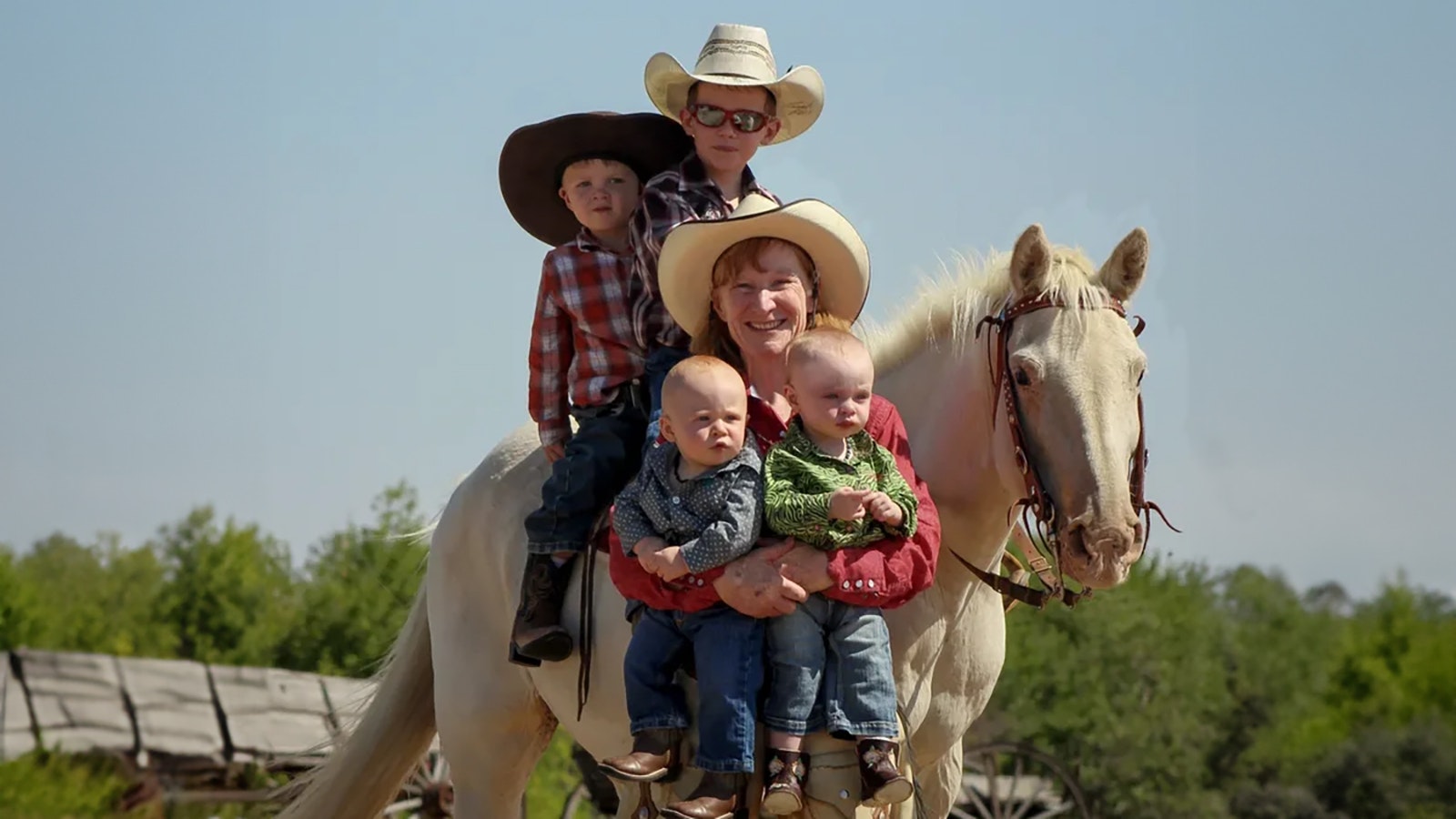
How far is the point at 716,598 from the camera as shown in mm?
3930

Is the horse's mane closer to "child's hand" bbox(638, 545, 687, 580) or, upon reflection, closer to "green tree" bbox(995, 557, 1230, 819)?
"child's hand" bbox(638, 545, 687, 580)

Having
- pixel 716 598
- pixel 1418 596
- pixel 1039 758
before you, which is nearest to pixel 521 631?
pixel 716 598

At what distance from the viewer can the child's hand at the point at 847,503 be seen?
376 centimetres

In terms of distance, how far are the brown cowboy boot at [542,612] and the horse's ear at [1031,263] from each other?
5.31ft

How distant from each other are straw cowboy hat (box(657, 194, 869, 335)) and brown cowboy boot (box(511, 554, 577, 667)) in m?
1.15

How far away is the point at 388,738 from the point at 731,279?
10.3ft

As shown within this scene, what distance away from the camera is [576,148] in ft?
17.9

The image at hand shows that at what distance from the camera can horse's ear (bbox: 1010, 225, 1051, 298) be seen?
4738 mm

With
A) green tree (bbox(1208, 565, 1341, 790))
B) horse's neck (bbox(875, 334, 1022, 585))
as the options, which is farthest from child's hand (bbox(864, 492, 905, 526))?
green tree (bbox(1208, 565, 1341, 790))

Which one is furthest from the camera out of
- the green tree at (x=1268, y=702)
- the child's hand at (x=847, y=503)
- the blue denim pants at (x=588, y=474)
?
the green tree at (x=1268, y=702)

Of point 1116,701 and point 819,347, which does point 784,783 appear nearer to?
point 819,347

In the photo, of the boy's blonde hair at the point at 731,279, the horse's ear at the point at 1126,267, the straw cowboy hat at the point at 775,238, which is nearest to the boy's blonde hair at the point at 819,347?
the boy's blonde hair at the point at 731,279

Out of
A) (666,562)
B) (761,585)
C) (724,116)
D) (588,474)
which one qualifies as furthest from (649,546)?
(724,116)

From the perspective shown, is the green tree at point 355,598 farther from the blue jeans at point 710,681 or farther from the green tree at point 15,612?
the blue jeans at point 710,681
